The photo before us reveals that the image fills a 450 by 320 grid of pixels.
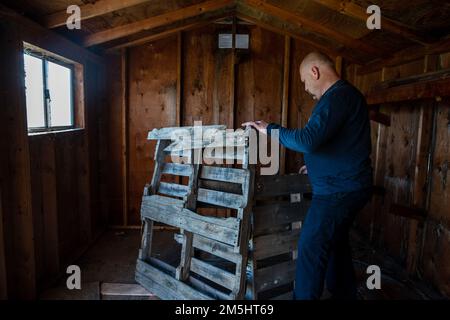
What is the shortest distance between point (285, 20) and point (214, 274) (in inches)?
96.3

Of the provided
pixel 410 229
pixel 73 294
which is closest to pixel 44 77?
pixel 73 294

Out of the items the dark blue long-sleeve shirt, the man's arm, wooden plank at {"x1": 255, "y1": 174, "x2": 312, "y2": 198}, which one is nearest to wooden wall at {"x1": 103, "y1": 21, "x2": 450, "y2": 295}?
wooden plank at {"x1": 255, "y1": 174, "x2": 312, "y2": 198}

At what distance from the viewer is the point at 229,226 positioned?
A: 6.23ft

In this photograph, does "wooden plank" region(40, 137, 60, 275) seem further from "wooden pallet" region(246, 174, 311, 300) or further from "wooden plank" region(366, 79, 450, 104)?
"wooden plank" region(366, 79, 450, 104)

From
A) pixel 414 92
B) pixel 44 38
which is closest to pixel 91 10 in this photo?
pixel 44 38

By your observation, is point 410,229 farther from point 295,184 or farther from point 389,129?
point 295,184

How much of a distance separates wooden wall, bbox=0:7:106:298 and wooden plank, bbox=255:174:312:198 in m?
1.58

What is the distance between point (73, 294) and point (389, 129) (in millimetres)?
3140

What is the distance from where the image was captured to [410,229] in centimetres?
262

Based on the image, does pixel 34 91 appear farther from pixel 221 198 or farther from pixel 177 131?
pixel 221 198

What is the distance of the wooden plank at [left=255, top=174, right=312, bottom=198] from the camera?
1976 millimetres

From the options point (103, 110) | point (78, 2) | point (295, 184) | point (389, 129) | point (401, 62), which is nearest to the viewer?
point (295, 184)

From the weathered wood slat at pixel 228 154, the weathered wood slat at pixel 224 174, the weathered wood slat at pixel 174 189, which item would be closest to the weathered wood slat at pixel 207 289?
the weathered wood slat at pixel 174 189

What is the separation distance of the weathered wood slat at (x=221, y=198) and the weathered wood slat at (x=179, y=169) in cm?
19
